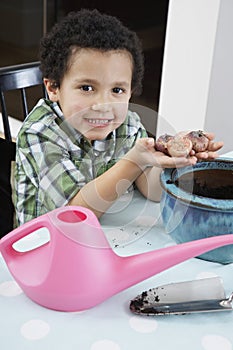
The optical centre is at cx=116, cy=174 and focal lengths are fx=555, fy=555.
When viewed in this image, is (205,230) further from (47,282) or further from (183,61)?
(183,61)

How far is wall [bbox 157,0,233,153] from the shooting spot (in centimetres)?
183

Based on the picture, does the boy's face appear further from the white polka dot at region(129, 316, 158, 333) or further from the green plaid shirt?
the white polka dot at region(129, 316, 158, 333)

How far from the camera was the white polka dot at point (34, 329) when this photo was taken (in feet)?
1.71

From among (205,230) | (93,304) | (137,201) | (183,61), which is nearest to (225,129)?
(183,61)

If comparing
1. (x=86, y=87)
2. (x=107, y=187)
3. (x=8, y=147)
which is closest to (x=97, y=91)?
(x=86, y=87)

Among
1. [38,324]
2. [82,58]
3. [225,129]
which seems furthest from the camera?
[225,129]

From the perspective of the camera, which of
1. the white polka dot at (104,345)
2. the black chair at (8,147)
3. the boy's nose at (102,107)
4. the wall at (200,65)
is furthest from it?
the wall at (200,65)

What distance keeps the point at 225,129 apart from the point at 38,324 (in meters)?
1.49

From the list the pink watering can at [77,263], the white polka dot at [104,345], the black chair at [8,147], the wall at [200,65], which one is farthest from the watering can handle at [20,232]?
the wall at [200,65]

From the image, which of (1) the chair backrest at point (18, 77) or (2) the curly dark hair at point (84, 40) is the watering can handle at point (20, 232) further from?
(1) the chair backrest at point (18, 77)

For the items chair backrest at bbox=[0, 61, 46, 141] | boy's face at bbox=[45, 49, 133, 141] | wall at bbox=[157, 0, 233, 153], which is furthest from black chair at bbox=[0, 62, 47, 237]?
wall at bbox=[157, 0, 233, 153]

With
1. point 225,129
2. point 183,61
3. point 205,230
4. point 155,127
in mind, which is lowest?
point 225,129

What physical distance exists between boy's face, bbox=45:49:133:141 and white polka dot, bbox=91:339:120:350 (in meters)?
0.23

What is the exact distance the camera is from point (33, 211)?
0.78 m
